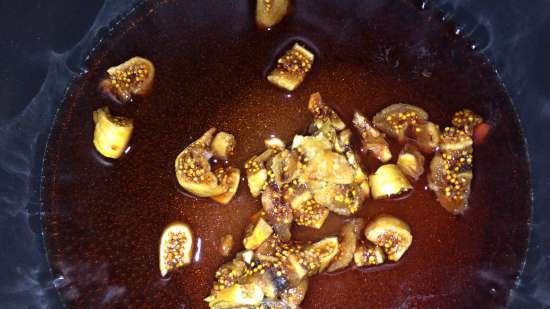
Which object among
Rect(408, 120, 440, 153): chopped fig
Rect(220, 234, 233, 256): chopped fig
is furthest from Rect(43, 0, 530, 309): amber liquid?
Rect(408, 120, 440, 153): chopped fig

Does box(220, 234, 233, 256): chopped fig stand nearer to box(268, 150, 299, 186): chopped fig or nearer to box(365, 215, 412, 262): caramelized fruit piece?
box(268, 150, 299, 186): chopped fig

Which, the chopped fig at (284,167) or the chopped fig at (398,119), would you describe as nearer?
the chopped fig at (284,167)

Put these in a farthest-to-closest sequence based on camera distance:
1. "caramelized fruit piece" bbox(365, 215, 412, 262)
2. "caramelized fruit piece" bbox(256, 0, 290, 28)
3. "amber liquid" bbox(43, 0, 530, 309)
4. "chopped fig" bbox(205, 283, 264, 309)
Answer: "caramelized fruit piece" bbox(256, 0, 290, 28) < "amber liquid" bbox(43, 0, 530, 309) < "caramelized fruit piece" bbox(365, 215, 412, 262) < "chopped fig" bbox(205, 283, 264, 309)

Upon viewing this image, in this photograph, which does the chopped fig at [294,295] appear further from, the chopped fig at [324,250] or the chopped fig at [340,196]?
the chopped fig at [340,196]

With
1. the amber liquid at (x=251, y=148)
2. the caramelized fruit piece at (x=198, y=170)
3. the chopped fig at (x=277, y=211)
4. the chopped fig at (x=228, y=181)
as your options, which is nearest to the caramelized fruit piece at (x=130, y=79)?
the amber liquid at (x=251, y=148)

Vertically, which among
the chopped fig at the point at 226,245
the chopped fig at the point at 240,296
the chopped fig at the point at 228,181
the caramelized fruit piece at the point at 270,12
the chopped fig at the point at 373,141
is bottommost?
the chopped fig at the point at 240,296

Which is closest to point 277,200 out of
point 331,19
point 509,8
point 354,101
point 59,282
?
point 354,101

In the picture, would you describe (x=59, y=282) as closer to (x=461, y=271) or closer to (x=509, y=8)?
(x=461, y=271)
